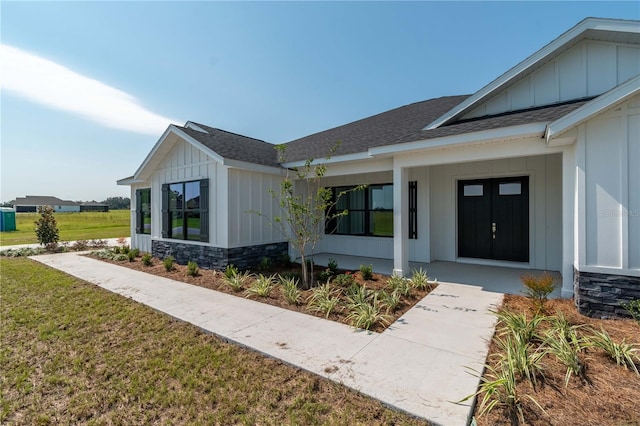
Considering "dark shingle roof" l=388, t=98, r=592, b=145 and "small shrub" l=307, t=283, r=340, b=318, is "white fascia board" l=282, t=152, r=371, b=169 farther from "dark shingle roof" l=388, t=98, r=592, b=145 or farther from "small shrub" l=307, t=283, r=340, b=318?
"small shrub" l=307, t=283, r=340, b=318

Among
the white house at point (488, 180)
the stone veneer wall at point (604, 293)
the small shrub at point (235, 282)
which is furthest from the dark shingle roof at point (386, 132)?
the stone veneer wall at point (604, 293)

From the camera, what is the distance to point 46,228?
12297 millimetres

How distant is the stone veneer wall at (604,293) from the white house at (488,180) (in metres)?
0.02

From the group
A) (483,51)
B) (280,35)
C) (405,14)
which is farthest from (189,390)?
(483,51)

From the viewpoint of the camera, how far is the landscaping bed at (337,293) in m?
4.49

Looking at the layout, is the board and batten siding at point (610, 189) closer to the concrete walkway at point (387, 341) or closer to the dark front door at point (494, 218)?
the concrete walkway at point (387, 341)

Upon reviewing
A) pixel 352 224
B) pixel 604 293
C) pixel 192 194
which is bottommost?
pixel 604 293

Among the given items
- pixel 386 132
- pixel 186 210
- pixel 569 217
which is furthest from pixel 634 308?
pixel 186 210

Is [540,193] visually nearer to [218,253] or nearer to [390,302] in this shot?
[390,302]

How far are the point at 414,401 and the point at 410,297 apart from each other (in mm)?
3128

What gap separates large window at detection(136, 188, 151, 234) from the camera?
37.6 feet

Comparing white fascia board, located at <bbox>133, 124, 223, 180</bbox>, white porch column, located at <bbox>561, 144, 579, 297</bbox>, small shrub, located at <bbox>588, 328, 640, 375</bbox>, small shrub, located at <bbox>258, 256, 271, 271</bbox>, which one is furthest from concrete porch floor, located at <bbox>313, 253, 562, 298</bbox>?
white fascia board, located at <bbox>133, 124, 223, 180</bbox>

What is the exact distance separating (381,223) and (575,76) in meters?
6.09

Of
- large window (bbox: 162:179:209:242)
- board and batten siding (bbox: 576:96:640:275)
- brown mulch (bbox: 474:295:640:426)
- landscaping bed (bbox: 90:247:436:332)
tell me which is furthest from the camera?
large window (bbox: 162:179:209:242)
